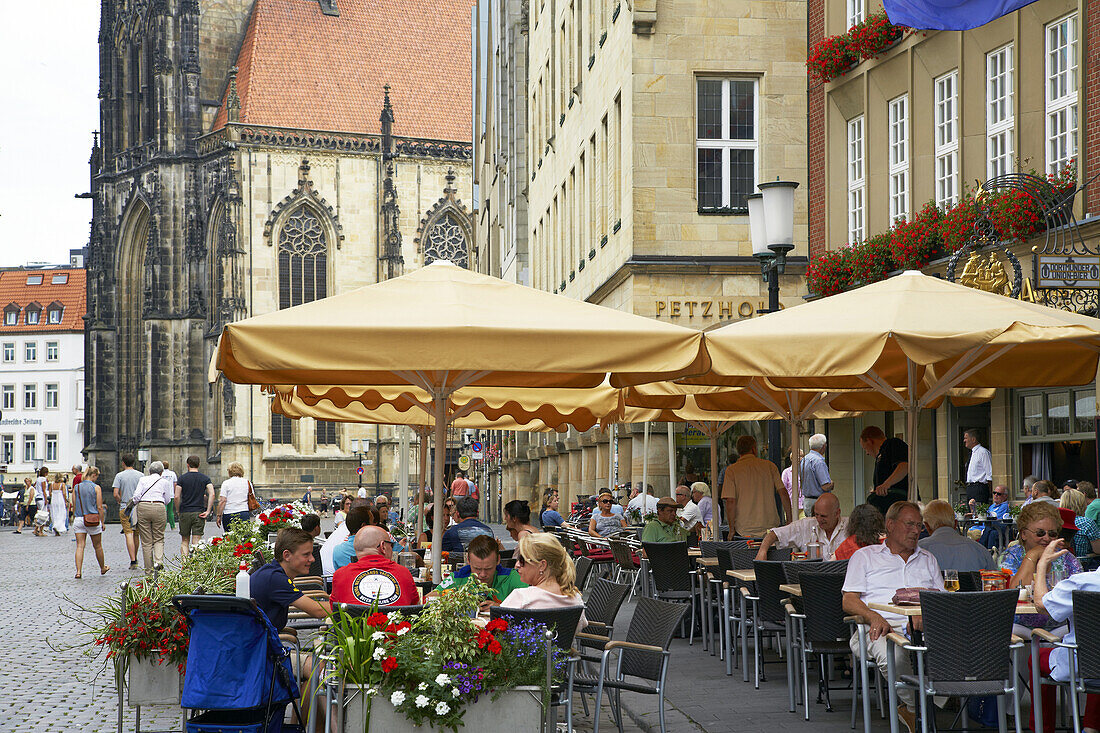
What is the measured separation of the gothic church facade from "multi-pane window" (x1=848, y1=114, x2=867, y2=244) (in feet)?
155

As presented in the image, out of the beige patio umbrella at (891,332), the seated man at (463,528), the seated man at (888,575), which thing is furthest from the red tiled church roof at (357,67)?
the seated man at (888,575)

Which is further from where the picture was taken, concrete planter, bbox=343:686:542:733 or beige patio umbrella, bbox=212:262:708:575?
beige patio umbrella, bbox=212:262:708:575

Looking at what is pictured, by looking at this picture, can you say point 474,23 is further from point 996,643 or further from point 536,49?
point 996,643

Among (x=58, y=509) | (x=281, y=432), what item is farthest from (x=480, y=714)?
(x=281, y=432)

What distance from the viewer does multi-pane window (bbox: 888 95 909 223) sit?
751 inches

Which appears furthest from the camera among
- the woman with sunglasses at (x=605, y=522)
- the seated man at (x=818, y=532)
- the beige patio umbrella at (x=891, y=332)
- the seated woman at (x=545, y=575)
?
the woman with sunglasses at (x=605, y=522)

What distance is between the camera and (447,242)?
7025cm

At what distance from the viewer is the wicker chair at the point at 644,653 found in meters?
6.95

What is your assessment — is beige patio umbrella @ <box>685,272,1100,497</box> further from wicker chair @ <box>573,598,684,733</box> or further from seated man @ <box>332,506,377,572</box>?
seated man @ <box>332,506,377,572</box>

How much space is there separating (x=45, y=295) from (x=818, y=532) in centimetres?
9464

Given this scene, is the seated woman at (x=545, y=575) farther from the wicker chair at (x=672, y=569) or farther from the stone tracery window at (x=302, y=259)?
the stone tracery window at (x=302, y=259)

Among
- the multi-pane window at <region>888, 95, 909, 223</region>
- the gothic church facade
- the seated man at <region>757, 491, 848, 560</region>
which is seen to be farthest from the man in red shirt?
the gothic church facade

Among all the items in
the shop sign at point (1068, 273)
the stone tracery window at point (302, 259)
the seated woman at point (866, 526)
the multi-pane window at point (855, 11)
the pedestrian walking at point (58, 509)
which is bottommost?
the pedestrian walking at point (58, 509)

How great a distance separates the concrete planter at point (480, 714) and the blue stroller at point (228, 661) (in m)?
0.69
